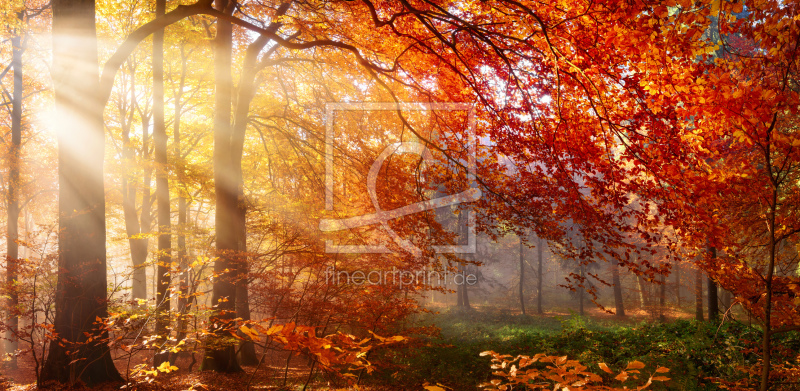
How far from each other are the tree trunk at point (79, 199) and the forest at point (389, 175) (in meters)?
0.02

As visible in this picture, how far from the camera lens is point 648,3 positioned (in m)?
2.71

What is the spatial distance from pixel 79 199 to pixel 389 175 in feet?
14.6

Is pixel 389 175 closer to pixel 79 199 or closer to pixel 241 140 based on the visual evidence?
pixel 241 140

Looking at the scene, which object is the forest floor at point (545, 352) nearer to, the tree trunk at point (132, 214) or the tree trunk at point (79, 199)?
the tree trunk at point (79, 199)

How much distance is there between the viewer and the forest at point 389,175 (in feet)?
10.2

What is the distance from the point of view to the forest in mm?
3105

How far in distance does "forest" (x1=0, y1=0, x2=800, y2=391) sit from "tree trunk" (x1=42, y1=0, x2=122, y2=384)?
2 cm

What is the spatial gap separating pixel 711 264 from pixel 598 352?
10.8 ft

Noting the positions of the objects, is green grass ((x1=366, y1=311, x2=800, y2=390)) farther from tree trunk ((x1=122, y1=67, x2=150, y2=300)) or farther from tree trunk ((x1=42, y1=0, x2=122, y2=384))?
tree trunk ((x1=122, y1=67, x2=150, y2=300))

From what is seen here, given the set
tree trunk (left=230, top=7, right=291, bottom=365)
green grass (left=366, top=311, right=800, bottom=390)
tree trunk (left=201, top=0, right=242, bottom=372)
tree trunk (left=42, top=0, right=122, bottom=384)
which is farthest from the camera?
tree trunk (left=230, top=7, right=291, bottom=365)

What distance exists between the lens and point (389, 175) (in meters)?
7.27

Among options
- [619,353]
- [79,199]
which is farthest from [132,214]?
[619,353]

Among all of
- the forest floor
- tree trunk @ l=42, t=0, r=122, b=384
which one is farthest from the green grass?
tree trunk @ l=42, t=0, r=122, b=384

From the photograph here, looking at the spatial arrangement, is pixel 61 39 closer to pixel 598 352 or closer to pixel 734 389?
pixel 734 389
